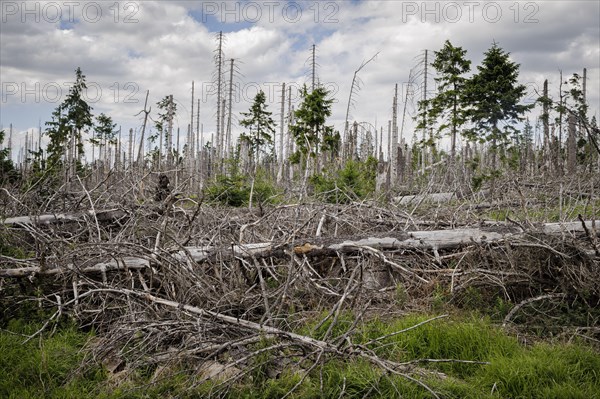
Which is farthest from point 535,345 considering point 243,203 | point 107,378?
point 243,203

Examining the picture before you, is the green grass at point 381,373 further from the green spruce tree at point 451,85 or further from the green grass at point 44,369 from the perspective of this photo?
the green spruce tree at point 451,85

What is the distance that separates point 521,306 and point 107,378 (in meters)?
3.85

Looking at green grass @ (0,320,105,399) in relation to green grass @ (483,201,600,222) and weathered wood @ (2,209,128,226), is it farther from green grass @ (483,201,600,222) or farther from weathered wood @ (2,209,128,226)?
green grass @ (483,201,600,222)

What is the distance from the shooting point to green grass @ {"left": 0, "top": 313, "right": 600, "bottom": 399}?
3.10m

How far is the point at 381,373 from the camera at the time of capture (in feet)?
10.4

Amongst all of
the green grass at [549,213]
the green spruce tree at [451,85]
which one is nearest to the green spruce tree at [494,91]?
the green spruce tree at [451,85]

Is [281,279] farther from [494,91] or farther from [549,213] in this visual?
[494,91]

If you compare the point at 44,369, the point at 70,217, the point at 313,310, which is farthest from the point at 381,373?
the point at 70,217

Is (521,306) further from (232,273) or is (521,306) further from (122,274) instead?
(122,274)

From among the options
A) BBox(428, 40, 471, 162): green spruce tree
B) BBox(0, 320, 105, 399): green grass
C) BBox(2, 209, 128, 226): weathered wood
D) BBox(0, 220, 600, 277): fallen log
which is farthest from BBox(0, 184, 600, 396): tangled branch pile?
BBox(428, 40, 471, 162): green spruce tree

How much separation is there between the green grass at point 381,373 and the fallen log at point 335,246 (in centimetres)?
92

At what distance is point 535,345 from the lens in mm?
3766

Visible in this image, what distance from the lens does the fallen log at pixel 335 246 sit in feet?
15.6

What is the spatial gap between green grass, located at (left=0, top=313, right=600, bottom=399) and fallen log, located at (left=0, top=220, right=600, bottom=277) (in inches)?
36.3
